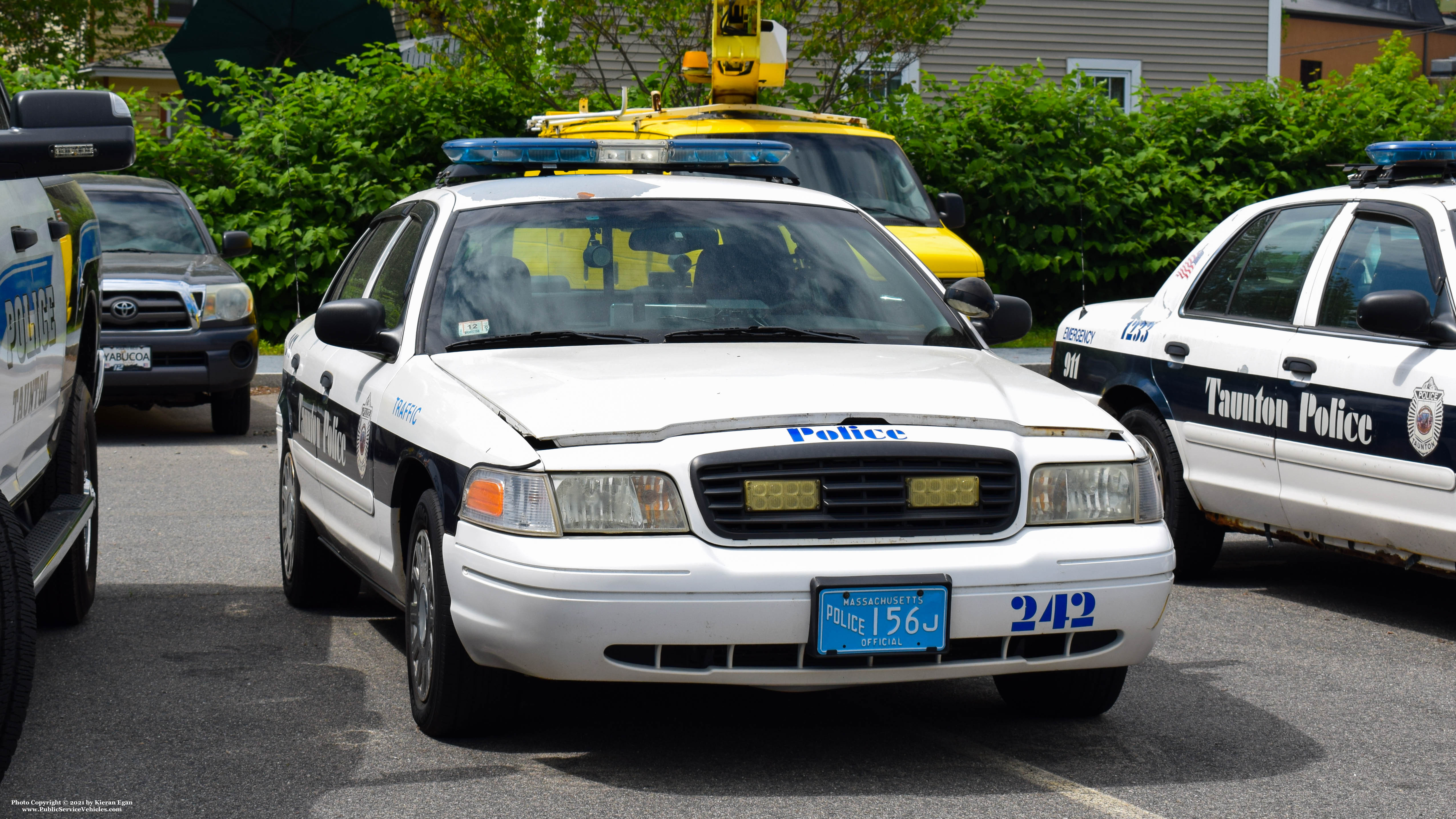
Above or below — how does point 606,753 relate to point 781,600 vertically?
below

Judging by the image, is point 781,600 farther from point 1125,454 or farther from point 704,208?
point 704,208

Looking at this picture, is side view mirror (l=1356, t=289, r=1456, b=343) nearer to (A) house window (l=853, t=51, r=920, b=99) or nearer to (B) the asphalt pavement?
(B) the asphalt pavement

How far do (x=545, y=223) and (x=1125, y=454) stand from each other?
204 centimetres

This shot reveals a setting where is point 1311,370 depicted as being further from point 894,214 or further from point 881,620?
point 894,214

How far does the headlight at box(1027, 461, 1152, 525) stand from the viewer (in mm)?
4297

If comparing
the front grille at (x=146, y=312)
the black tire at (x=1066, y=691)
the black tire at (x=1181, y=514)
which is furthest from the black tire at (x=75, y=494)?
the front grille at (x=146, y=312)

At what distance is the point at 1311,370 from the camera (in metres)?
6.36

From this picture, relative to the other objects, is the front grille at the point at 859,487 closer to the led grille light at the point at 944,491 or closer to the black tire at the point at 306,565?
the led grille light at the point at 944,491

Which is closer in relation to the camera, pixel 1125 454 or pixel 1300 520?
pixel 1125 454

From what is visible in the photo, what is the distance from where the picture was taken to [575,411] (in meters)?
4.21

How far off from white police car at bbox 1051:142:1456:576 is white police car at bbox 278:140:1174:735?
1680 millimetres

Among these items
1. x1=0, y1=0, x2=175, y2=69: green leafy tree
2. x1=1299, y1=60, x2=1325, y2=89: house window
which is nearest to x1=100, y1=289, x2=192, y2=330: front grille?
x1=0, y1=0, x2=175, y2=69: green leafy tree

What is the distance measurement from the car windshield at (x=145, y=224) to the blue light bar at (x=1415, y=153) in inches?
359

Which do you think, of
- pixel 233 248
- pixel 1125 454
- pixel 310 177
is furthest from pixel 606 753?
pixel 310 177
